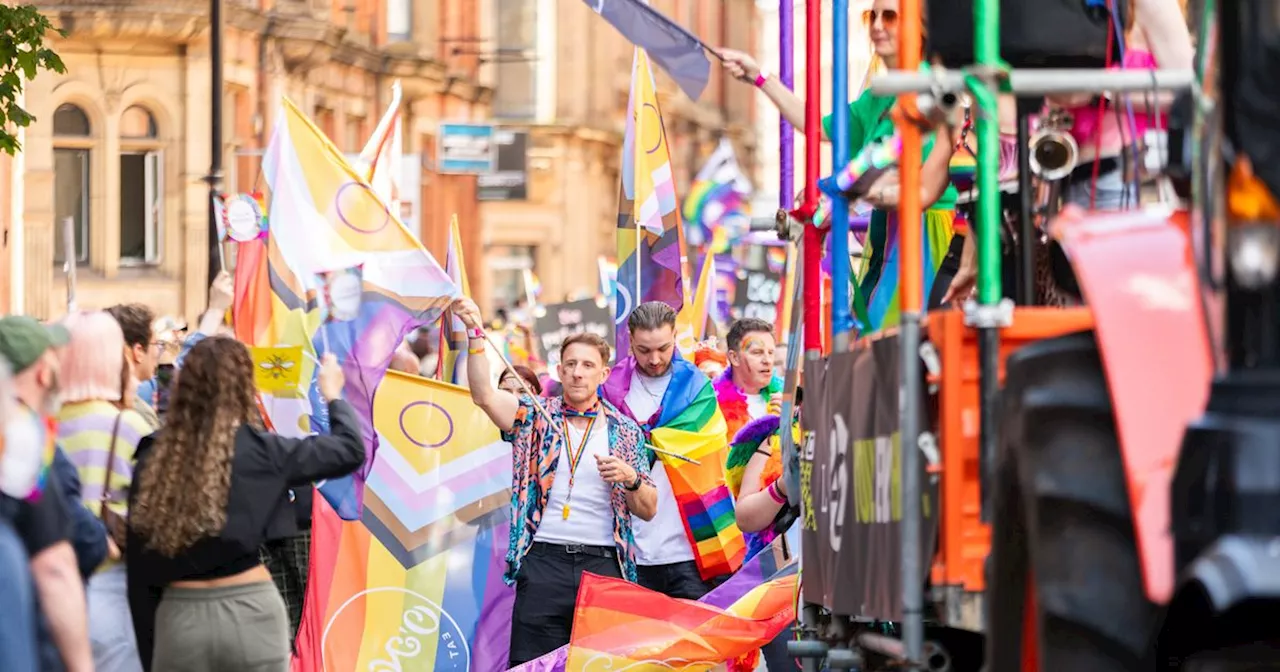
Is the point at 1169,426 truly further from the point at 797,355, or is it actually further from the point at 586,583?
the point at 586,583

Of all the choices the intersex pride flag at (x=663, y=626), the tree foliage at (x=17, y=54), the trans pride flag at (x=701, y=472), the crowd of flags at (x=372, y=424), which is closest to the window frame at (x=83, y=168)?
the tree foliage at (x=17, y=54)

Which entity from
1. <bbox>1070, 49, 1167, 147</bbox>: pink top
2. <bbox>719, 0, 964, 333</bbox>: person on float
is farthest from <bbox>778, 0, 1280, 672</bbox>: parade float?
<bbox>719, 0, 964, 333</bbox>: person on float

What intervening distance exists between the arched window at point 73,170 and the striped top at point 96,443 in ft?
87.0

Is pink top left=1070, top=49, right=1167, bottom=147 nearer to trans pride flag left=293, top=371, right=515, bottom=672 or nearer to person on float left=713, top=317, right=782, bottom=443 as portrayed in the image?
person on float left=713, top=317, right=782, bottom=443

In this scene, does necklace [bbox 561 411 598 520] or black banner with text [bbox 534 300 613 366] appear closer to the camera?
necklace [bbox 561 411 598 520]

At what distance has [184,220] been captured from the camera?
35.7 m

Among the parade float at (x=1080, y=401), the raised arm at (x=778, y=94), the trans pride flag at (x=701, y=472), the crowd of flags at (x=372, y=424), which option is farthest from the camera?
the crowd of flags at (x=372, y=424)

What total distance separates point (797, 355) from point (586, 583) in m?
2.14

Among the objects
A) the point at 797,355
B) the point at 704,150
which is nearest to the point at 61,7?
the point at 797,355

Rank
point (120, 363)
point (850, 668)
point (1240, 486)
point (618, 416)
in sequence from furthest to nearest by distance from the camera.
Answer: point (618, 416), point (120, 363), point (850, 668), point (1240, 486)

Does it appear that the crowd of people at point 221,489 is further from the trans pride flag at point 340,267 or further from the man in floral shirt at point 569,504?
the trans pride flag at point 340,267

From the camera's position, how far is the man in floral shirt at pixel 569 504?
1064 cm

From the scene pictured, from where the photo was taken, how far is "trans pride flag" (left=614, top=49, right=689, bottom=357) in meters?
14.4

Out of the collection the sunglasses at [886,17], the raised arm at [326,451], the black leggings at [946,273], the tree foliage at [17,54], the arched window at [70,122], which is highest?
the arched window at [70,122]
